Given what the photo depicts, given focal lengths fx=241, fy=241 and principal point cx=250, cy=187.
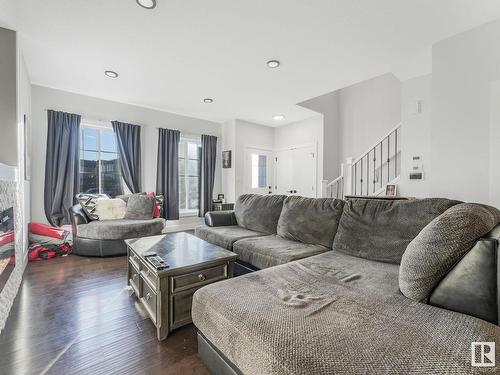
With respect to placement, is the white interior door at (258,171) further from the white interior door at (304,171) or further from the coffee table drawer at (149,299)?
the coffee table drawer at (149,299)

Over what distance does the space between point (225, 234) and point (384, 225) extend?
64.4 inches

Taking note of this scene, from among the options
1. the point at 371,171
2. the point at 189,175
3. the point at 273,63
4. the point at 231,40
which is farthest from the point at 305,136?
the point at 231,40

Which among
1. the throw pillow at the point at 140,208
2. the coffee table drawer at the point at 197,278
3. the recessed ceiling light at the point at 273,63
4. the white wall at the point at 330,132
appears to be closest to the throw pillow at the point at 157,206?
the throw pillow at the point at 140,208

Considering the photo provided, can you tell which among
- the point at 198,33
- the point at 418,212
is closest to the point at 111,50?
the point at 198,33

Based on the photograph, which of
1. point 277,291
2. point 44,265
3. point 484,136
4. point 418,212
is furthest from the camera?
point 44,265

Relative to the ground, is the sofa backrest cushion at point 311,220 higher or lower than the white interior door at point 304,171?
lower

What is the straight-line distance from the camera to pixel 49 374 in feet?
4.25

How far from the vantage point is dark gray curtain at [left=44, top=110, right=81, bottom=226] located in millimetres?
3869

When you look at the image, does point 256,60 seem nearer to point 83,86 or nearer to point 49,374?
point 83,86

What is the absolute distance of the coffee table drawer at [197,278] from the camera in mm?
1651

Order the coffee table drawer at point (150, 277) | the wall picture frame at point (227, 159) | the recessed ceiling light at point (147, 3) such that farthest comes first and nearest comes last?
the wall picture frame at point (227, 159) → the recessed ceiling light at point (147, 3) → the coffee table drawer at point (150, 277)

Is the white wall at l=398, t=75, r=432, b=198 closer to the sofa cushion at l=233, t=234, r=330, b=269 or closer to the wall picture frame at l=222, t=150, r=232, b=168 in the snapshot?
the sofa cushion at l=233, t=234, r=330, b=269

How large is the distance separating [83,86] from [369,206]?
450cm

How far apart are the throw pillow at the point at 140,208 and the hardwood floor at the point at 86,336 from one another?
166cm
